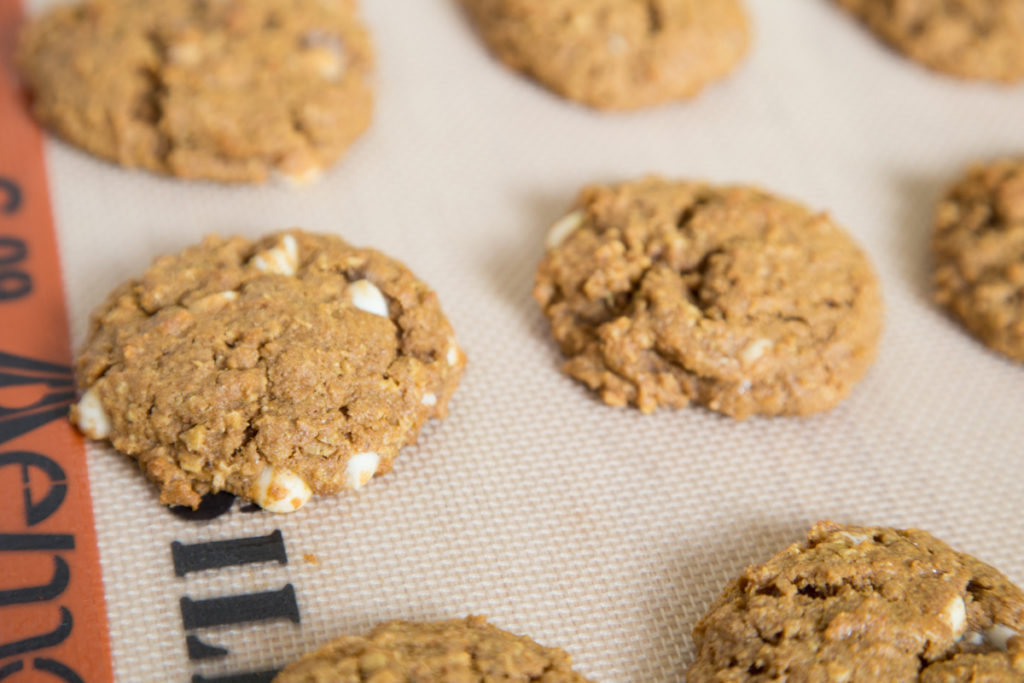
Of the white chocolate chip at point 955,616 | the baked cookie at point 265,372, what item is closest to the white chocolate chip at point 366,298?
the baked cookie at point 265,372

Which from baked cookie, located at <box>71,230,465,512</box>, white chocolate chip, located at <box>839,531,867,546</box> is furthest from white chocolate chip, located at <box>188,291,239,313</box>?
white chocolate chip, located at <box>839,531,867,546</box>

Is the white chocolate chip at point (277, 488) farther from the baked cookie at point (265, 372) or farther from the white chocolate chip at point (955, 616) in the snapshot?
the white chocolate chip at point (955, 616)

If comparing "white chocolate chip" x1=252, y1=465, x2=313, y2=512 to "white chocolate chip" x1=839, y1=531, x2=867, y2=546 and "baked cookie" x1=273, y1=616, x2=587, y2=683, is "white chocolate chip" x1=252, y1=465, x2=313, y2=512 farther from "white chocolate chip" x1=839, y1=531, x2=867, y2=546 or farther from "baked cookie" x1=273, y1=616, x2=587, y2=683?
"white chocolate chip" x1=839, y1=531, x2=867, y2=546

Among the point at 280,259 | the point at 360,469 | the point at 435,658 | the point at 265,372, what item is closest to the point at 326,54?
the point at 280,259

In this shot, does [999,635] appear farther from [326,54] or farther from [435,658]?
[326,54]

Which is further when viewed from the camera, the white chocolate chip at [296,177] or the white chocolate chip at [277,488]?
the white chocolate chip at [296,177]
